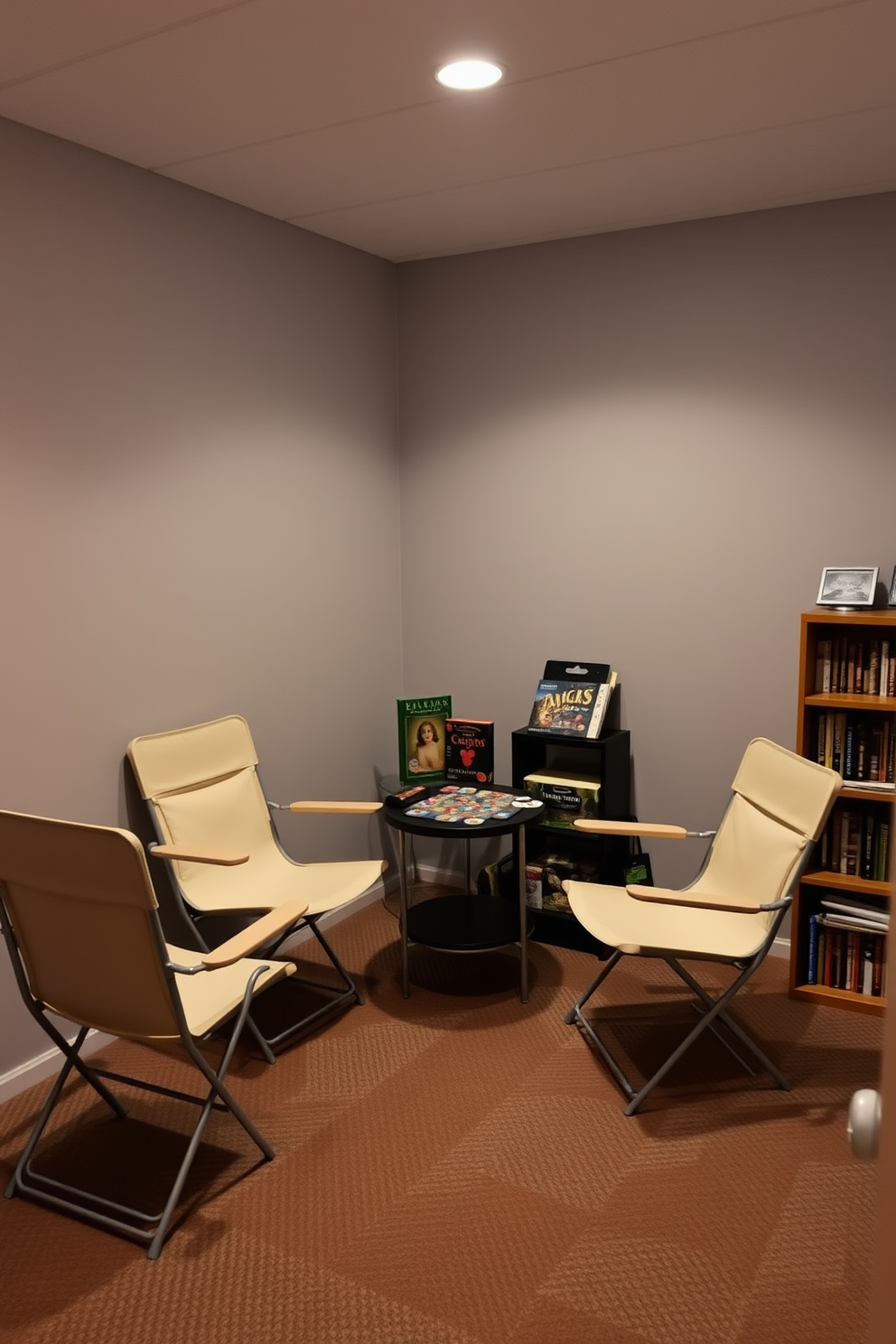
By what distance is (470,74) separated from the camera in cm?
258

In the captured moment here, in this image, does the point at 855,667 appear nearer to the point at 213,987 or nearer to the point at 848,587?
the point at 848,587

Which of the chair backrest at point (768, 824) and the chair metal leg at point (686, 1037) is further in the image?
the chair backrest at point (768, 824)

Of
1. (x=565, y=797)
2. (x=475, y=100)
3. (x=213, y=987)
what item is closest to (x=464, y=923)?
(x=565, y=797)

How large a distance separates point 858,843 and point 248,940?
2.16 m

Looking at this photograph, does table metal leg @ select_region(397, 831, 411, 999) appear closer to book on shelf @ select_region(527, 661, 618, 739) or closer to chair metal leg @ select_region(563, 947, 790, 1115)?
chair metal leg @ select_region(563, 947, 790, 1115)

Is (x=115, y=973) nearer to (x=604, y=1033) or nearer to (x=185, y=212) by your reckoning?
(x=604, y=1033)

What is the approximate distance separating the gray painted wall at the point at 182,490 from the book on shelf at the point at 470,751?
0.49 m

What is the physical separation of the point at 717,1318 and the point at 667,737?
7.66 feet

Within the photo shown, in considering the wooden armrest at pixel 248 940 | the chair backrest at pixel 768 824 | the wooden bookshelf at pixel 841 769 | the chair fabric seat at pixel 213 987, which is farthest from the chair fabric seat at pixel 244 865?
the wooden bookshelf at pixel 841 769

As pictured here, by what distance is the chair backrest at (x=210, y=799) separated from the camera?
3.35 metres

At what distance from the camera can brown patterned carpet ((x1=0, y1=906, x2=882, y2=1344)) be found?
2164 millimetres

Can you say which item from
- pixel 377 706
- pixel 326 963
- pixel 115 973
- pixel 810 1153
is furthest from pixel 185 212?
pixel 810 1153

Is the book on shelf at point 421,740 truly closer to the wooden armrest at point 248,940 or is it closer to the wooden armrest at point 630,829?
the wooden armrest at point 630,829

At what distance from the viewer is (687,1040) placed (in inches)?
112
